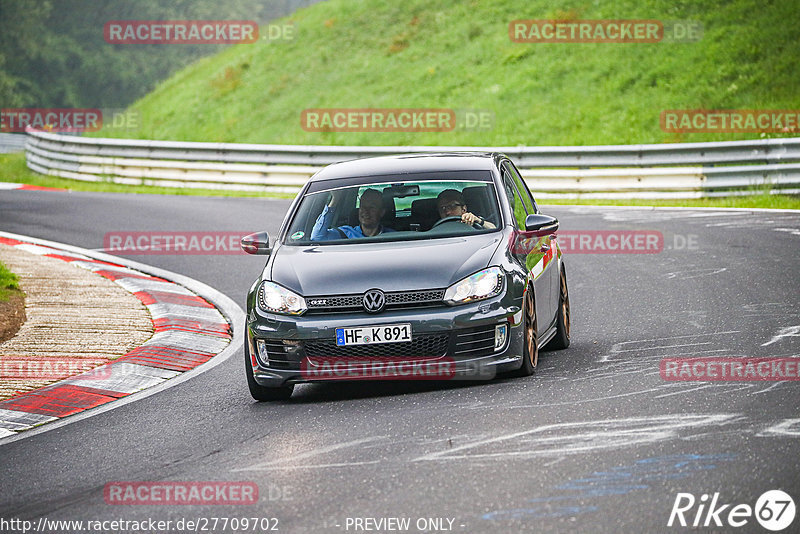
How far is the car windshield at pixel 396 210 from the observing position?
343 inches

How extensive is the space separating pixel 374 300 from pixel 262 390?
3.55 ft

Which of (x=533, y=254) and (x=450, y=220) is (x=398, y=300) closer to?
(x=450, y=220)

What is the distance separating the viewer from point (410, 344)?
7.63m

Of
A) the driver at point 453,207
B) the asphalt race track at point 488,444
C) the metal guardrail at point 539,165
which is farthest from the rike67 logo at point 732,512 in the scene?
the metal guardrail at point 539,165

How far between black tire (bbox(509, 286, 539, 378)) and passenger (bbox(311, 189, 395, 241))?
121 cm

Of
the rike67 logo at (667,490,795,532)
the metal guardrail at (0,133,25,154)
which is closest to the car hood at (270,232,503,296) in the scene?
the rike67 logo at (667,490,795,532)

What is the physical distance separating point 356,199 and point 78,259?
26.0 feet

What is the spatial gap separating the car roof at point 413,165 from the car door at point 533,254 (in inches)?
8.5

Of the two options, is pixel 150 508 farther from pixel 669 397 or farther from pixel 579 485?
pixel 669 397

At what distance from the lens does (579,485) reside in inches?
217

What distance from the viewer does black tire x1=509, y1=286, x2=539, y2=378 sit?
8018 millimetres

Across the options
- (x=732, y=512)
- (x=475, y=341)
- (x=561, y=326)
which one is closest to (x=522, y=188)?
(x=561, y=326)

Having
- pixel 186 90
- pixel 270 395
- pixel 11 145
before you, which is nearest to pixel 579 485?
pixel 270 395

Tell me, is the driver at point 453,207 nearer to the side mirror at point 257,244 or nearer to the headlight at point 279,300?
the side mirror at point 257,244
